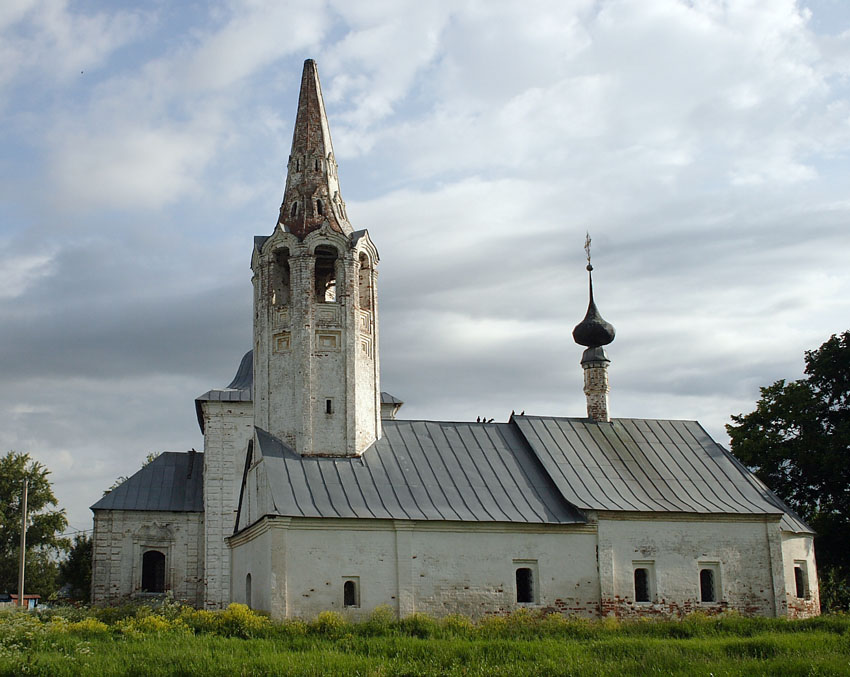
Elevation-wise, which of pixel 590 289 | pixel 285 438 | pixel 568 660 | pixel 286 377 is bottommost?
pixel 568 660

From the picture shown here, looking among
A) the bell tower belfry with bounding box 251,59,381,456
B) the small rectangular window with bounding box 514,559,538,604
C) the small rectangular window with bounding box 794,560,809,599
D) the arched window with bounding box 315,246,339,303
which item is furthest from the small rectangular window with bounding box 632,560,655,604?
the arched window with bounding box 315,246,339,303

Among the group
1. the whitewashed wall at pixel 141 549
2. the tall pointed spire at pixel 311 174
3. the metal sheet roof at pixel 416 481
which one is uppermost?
the tall pointed spire at pixel 311 174

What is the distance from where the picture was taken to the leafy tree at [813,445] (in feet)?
91.5

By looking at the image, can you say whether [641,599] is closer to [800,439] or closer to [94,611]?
[800,439]

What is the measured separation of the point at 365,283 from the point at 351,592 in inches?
292

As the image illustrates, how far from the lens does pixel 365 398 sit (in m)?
22.5

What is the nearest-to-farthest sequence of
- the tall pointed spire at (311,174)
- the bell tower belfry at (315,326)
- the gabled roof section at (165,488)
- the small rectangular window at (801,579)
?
the bell tower belfry at (315,326)
the small rectangular window at (801,579)
the tall pointed spire at (311,174)
the gabled roof section at (165,488)

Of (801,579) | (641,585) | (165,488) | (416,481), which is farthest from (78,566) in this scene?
(801,579)

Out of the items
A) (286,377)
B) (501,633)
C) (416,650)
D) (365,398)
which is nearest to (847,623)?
(501,633)

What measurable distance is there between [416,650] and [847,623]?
29.7ft

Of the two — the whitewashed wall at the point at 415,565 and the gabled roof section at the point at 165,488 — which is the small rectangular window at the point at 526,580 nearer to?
the whitewashed wall at the point at 415,565

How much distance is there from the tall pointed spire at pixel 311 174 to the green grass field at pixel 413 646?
9380mm

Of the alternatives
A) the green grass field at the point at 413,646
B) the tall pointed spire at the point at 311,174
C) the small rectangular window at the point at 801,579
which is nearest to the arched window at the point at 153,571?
the green grass field at the point at 413,646

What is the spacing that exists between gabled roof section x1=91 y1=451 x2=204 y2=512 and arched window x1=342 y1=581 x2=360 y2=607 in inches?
406
